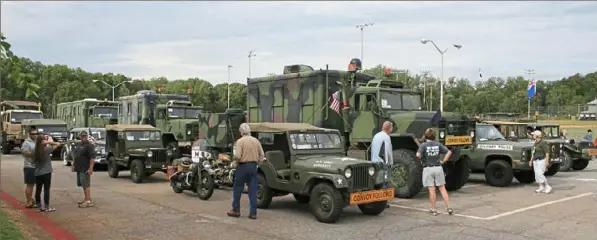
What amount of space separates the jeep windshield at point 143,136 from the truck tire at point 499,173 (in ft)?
32.7

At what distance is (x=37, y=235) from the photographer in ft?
25.3

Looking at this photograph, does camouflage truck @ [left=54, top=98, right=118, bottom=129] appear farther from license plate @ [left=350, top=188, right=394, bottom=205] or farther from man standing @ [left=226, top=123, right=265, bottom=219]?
license plate @ [left=350, top=188, right=394, bottom=205]

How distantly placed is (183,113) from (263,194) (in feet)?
41.7

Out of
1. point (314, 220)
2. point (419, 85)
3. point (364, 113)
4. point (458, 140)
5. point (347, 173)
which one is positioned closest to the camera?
point (347, 173)

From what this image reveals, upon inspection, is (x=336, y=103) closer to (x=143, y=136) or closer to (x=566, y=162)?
(x=143, y=136)

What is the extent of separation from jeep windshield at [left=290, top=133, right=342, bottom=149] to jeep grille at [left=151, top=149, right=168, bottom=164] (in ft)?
21.2

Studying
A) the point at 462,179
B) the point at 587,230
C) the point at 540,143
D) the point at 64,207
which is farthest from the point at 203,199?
the point at 540,143

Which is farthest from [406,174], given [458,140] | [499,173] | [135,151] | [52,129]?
[52,129]

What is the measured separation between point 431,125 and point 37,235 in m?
8.41

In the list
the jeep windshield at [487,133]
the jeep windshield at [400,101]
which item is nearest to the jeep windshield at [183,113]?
the jeep windshield at [400,101]

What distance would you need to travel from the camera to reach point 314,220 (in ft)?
31.1

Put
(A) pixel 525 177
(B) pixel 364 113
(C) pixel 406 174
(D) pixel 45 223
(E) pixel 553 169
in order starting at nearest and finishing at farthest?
1. (D) pixel 45 223
2. (C) pixel 406 174
3. (B) pixel 364 113
4. (A) pixel 525 177
5. (E) pixel 553 169

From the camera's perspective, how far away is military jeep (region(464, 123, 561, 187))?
14.4 meters

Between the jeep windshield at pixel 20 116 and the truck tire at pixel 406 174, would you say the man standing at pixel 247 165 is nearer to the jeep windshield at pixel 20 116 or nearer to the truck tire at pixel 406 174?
the truck tire at pixel 406 174
